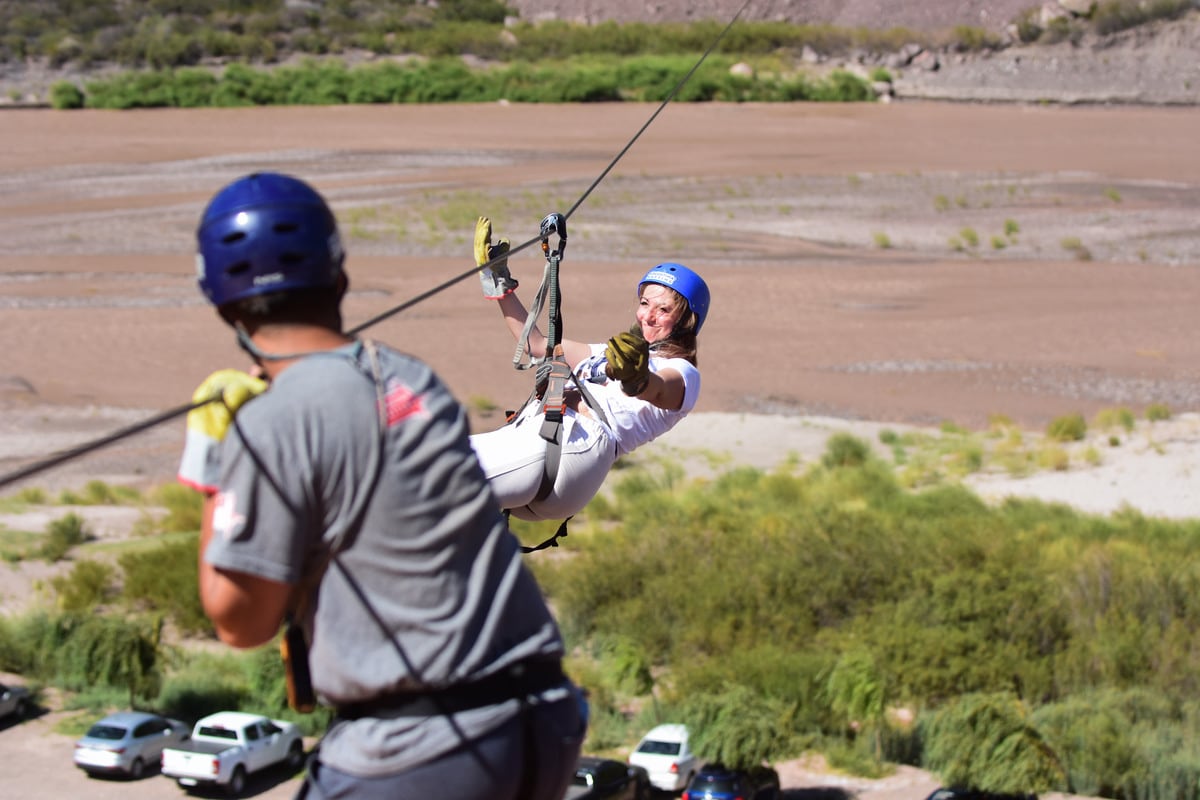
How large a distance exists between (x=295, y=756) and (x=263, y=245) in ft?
44.8

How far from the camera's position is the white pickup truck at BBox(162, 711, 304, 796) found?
14.3 m

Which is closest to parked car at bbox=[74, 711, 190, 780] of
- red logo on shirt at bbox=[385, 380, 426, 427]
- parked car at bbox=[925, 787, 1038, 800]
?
parked car at bbox=[925, 787, 1038, 800]

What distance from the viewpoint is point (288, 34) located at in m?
86.6

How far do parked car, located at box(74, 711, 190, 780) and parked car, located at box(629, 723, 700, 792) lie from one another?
14.8 feet

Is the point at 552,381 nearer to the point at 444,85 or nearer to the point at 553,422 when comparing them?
the point at 553,422

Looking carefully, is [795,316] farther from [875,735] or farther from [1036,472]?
[875,735]

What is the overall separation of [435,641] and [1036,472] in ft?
92.4

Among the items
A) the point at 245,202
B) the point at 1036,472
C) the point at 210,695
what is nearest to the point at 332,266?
the point at 245,202

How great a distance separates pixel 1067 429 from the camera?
3133 centimetres

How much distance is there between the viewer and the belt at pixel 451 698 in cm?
247

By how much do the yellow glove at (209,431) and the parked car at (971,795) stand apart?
11803mm

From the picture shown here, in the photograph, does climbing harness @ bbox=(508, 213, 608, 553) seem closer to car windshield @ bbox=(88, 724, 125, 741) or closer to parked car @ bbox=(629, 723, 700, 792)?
parked car @ bbox=(629, 723, 700, 792)

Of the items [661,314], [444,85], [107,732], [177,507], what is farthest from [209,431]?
[444,85]

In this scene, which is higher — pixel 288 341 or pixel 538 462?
pixel 288 341
